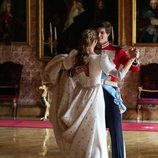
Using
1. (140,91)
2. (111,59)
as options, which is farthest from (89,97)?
(140,91)

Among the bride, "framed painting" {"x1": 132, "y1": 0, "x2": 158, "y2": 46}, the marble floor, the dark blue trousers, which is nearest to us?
the bride

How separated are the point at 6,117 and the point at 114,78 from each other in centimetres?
710

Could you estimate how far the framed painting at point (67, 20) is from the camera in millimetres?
11641

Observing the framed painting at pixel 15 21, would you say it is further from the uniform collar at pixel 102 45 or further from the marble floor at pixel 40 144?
the uniform collar at pixel 102 45

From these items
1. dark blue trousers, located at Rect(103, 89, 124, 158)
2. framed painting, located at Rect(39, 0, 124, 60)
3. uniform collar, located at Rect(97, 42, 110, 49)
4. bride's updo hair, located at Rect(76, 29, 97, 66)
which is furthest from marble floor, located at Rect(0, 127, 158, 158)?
framed painting, located at Rect(39, 0, 124, 60)

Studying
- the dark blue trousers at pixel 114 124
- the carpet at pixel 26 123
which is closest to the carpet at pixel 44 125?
the carpet at pixel 26 123

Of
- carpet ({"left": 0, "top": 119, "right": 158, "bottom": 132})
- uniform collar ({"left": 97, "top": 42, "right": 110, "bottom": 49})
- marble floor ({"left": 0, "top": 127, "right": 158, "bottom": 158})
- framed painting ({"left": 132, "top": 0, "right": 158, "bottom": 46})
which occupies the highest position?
framed painting ({"left": 132, "top": 0, "right": 158, "bottom": 46})

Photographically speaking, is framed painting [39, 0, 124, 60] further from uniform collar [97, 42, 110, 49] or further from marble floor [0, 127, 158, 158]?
uniform collar [97, 42, 110, 49]

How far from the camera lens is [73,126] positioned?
16.9 feet

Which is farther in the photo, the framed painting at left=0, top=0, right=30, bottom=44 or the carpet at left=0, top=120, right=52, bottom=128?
the framed painting at left=0, top=0, right=30, bottom=44

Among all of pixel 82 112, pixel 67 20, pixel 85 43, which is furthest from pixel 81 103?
pixel 67 20

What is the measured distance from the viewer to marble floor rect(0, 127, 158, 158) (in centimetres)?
694

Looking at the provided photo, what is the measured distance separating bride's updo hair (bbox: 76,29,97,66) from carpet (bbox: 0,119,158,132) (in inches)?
199

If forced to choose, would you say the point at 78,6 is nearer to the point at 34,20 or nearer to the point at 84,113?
the point at 34,20
